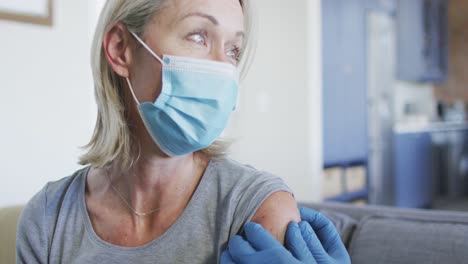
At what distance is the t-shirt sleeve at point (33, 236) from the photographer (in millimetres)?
1023

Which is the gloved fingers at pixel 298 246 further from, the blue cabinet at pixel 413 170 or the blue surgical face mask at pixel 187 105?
the blue cabinet at pixel 413 170

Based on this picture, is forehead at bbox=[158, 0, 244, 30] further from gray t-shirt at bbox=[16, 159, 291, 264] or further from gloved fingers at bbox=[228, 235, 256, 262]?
gloved fingers at bbox=[228, 235, 256, 262]

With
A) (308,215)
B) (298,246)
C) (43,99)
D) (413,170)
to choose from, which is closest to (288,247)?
(298,246)

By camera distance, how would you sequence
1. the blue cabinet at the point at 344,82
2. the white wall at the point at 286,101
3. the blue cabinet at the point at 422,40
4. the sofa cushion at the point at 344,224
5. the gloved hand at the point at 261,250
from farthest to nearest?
1. the blue cabinet at the point at 422,40
2. the blue cabinet at the point at 344,82
3. the white wall at the point at 286,101
4. the sofa cushion at the point at 344,224
5. the gloved hand at the point at 261,250

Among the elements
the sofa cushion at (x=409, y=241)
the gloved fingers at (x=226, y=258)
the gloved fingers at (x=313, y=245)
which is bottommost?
the sofa cushion at (x=409, y=241)

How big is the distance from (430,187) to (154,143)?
437cm

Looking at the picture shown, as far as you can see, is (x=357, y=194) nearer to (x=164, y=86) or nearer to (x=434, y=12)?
(x=434, y=12)

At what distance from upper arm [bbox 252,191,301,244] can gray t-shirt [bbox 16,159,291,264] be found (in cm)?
1

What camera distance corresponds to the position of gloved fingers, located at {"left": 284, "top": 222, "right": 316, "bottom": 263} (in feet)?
2.55

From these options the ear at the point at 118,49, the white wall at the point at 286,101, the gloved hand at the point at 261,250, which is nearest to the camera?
the gloved hand at the point at 261,250

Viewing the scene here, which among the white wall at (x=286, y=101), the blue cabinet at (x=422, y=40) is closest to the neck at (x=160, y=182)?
the white wall at (x=286, y=101)

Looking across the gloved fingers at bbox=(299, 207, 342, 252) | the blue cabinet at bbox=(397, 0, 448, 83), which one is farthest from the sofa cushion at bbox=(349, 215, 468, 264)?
the blue cabinet at bbox=(397, 0, 448, 83)

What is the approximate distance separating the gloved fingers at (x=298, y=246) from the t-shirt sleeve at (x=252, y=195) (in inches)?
4.0

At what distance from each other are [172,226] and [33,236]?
34cm
